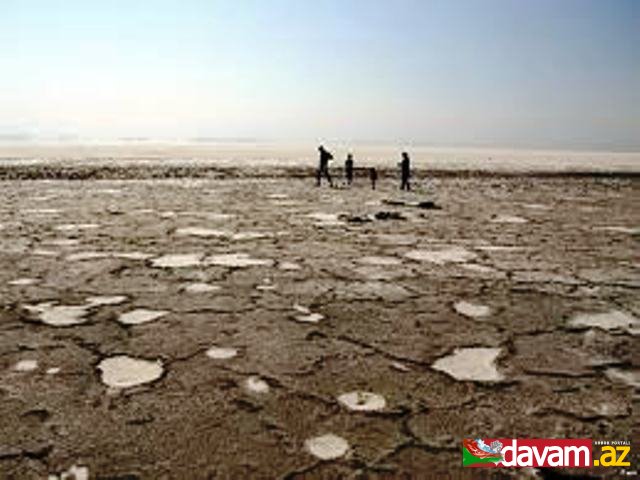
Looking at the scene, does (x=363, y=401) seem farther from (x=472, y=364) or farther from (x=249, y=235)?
(x=249, y=235)

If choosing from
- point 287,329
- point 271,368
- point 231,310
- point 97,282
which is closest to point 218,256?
point 97,282

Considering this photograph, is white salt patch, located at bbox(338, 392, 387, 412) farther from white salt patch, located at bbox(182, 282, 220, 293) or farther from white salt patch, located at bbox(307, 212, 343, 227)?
white salt patch, located at bbox(307, 212, 343, 227)

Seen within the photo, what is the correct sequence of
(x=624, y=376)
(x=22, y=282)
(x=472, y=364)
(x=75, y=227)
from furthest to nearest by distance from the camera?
1. (x=75, y=227)
2. (x=22, y=282)
3. (x=472, y=364)
4. (x=624, y=376)

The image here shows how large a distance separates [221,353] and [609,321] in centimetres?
241

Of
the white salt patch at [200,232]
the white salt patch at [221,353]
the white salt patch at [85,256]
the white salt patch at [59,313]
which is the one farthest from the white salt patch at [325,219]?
the white salt patch at [221,353]

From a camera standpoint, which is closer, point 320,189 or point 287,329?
point 287,329

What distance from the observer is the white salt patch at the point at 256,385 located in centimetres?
279

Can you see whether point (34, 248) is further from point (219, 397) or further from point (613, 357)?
point (613, 357)

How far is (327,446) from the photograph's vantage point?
7.57ft

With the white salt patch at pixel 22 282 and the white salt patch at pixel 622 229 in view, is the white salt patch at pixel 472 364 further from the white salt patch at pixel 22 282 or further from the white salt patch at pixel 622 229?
the white salt patch at pixel 622 229

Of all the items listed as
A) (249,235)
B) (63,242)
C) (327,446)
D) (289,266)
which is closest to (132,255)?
(63,242)

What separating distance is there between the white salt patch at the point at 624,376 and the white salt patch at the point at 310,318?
64.7 inches

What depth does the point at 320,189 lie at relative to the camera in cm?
1579

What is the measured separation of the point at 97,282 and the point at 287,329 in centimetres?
188
